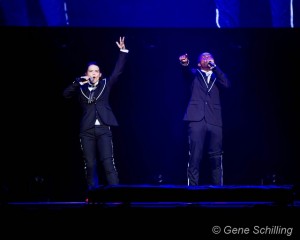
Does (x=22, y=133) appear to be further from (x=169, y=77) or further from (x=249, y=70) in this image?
(x=249, y=70)

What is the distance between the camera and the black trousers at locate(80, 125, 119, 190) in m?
5.56

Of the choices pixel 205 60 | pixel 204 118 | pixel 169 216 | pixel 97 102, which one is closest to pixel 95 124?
pixel 97 102

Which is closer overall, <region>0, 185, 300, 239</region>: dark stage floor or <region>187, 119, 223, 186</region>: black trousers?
<region>0, 185, 300, 239</region>: dark stage floor

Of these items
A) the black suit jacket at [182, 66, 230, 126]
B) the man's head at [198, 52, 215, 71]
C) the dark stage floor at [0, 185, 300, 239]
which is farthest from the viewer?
the man's head at [198, 52, 215, 71]

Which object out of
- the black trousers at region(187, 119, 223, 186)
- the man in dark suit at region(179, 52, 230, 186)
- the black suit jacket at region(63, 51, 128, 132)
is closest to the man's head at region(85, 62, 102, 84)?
the black suit jacket at region(63, 51, 128, 132)

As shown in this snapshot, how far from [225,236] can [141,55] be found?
170 inches

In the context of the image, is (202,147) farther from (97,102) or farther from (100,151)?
(97,102)

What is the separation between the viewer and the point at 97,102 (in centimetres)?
569

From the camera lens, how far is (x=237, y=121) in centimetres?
682

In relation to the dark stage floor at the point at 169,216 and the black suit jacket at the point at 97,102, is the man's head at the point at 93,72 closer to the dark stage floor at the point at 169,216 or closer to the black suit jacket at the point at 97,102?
the black suit jacket at the point at 97,102

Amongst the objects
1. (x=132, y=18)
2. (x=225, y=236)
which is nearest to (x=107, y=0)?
(x=132, y=18)

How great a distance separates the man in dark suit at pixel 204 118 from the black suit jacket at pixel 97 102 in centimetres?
93

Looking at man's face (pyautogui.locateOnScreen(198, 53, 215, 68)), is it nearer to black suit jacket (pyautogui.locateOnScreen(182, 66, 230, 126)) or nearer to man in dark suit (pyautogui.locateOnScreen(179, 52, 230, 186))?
man in dark suit (pyautogui.locateOnScreen(179, 52, 230, 186))

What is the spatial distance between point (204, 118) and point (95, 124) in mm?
1416
